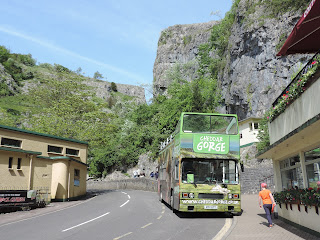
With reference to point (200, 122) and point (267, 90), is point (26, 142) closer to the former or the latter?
point (200, 122)

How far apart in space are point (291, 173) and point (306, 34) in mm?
5098

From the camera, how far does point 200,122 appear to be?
45.3 ft

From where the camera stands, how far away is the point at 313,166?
30.1 feet

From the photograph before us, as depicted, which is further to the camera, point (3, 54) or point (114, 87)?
point (114, 87)

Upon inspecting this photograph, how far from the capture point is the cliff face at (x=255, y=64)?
126ft

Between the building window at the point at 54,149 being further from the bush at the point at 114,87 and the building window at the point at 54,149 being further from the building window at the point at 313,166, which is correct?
the bush at the point at 114,87

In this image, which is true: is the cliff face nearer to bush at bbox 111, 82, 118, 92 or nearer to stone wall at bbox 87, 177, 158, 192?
stone wall at bbox 87, 177, 158, 192

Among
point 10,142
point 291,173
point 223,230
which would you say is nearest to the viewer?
point 223,230

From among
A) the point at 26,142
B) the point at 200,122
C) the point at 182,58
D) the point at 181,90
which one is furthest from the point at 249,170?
the point at 182,58

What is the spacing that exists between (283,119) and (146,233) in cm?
651

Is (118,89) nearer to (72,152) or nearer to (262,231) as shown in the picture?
(72,152)

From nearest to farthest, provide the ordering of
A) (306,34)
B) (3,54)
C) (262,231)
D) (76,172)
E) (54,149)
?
(306,34) → (262,231) → (54,149) → (76,172) → (3,54)

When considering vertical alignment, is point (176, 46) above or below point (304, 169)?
above

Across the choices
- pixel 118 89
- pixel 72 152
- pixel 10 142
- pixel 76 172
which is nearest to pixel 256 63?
pixel 72 152
